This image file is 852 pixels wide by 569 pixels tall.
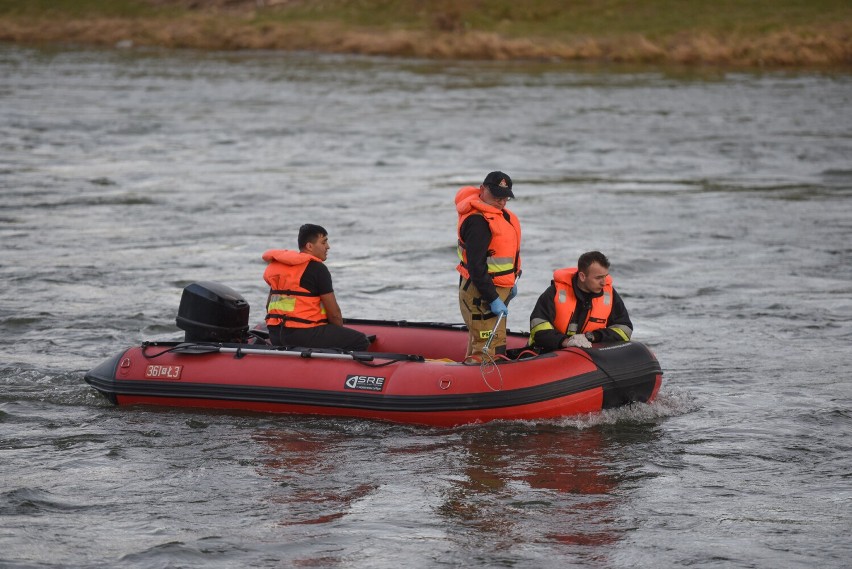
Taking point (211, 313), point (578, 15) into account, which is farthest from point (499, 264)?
point (578, 15)

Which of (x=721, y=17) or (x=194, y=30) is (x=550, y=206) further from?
(x=194, y=30)

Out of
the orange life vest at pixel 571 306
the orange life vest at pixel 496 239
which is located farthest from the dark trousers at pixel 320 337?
the orange life vest at pixel 571 306

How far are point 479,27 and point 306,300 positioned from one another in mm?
42278

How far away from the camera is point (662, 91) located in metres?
34.0

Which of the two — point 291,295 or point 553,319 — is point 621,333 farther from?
point 291,295

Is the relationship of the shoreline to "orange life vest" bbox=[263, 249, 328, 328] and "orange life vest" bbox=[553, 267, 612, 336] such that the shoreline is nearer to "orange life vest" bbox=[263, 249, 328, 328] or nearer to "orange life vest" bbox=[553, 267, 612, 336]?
"orange life vest" bbox=[553, 267, 612, 336]

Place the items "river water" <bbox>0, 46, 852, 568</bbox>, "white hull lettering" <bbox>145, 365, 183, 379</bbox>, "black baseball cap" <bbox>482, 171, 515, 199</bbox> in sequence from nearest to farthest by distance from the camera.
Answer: "river water" <bbox>0, 46, 852, 568</bbox> → "black baseball cap" <bbox>482, 171, 515, 199</bbox> → "white hull lettering" <bbox>145, 365, 183, 379</bbox>

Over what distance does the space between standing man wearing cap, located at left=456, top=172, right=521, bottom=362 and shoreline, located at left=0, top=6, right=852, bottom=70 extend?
1279 inches

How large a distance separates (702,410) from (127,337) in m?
5.42

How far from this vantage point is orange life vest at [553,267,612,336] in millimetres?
9125

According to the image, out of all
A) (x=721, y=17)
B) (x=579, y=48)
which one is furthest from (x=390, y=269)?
(x=721, y=17)

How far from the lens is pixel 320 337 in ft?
31.1

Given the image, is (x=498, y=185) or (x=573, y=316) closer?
(x=498, y=185)

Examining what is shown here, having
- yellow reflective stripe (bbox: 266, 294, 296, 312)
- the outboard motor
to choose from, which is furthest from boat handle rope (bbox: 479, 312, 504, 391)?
the outboard motor
